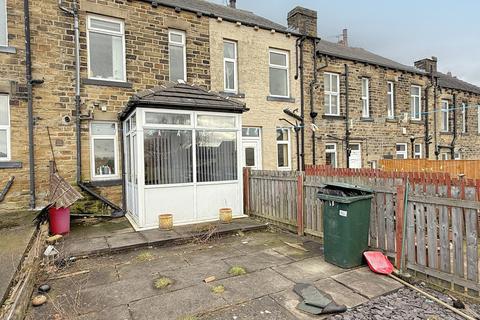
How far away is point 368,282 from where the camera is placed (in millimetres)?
4051

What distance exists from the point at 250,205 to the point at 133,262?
12.8 feet

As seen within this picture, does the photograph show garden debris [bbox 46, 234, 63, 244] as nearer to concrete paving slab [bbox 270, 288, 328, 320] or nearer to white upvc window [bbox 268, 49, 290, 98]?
concrete paving slab [bbox 270, 288, 328, 320]

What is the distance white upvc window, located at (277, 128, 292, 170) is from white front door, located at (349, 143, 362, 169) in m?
3.91

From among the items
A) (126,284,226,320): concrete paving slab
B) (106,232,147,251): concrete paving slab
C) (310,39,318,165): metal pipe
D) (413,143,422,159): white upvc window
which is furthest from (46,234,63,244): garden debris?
(413,143,422,159): white upvc window

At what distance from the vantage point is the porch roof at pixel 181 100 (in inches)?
266

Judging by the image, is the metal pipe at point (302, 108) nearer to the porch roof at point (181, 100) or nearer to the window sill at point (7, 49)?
the porch roof at point (181, 100)

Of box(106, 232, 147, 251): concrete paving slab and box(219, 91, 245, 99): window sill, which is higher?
box(219, 91, 245, 99): window sill

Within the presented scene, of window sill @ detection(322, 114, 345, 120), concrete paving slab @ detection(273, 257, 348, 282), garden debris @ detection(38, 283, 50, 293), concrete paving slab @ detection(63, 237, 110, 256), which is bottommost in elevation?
concrete paving slab @ detection(273, 257, 348, 282)

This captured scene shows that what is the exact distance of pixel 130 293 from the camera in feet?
12.6

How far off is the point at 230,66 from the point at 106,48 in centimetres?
428

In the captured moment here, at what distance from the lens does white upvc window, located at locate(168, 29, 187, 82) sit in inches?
383

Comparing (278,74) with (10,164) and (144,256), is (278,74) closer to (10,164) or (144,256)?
(144,256)

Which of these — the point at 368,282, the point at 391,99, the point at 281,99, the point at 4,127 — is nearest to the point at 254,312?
the point at 368,282

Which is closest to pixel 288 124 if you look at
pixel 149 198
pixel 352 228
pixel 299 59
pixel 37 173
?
pixel 299 59
